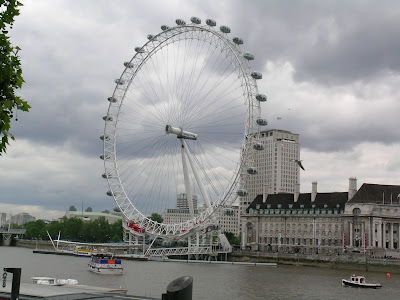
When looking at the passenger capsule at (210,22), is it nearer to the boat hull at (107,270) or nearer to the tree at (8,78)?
the boat hull at (107,270)

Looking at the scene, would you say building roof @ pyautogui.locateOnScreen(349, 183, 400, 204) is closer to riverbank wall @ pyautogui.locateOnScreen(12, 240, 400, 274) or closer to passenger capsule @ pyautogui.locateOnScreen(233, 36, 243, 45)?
riverbank wall @ pyautogui.locateOnScreen(12, 240, 400, 274)

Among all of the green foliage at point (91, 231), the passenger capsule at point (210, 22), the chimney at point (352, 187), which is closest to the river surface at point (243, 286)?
the passenger capsule at point (210, 22)

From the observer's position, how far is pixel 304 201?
10400cm

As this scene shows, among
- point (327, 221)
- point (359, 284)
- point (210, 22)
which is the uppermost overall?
point (210, 22)

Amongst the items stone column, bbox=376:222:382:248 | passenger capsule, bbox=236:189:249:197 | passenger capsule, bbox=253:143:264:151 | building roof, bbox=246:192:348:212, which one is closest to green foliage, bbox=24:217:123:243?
building roof, bbox=246:192:348:212

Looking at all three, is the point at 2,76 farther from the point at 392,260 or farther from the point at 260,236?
the point at 260,236

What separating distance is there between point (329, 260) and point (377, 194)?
54.4 feet

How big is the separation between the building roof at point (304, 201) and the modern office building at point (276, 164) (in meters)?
68.5

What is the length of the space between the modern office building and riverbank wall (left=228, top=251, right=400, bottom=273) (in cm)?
8537

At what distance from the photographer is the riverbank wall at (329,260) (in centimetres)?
7781

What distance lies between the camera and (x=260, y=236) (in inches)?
4284

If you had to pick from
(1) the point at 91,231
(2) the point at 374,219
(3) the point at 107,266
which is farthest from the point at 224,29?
(1) the point at 91,231

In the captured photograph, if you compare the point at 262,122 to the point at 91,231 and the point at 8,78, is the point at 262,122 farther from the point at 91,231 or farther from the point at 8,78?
the point at 91,231

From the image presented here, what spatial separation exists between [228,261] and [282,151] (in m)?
92.5
